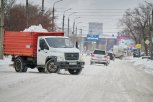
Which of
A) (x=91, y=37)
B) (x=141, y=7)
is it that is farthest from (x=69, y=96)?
(x=91, y=37)

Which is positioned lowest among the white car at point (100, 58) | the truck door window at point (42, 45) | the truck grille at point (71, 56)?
the white car at point (100, 58)

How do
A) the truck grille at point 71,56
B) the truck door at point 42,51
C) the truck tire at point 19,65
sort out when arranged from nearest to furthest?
the truck grille at point 71,56, the truck door at point 42,51, the truck tire at point 19,65

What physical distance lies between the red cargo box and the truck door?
37 centimetres

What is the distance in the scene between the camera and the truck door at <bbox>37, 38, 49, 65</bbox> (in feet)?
107

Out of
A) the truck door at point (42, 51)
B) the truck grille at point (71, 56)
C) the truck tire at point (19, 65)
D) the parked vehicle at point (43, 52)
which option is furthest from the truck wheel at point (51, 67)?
the truck tire at point (19, 65)

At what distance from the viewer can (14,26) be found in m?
69.2

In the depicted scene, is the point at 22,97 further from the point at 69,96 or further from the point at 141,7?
the point at 141,7

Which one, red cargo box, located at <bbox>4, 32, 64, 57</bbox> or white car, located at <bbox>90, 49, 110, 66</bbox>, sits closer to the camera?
red cargo box, located at <bbox>4, 32, 64, 57</bbox>

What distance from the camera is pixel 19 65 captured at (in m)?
33.6

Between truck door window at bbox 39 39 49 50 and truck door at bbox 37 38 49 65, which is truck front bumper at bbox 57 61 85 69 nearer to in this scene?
truck door at bbox 37 38 49 65

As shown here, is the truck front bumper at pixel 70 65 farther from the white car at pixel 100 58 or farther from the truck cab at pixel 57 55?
the white car at pixel 100 58

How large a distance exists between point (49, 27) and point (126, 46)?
10574 centimetres

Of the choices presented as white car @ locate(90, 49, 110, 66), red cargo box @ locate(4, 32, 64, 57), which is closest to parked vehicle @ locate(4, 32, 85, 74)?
red cargo box @ locate(4, 32, 64, 57)

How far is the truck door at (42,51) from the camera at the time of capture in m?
32.6
